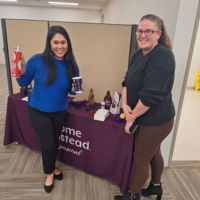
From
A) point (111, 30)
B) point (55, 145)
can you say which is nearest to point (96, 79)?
point (111, 30)

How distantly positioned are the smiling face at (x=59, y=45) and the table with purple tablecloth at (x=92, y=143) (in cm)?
58

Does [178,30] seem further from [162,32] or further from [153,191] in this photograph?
[153,191]

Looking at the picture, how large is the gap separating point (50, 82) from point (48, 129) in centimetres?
40

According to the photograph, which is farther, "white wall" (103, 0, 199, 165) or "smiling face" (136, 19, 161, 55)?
"white wall" (103, 0, 199, 165)

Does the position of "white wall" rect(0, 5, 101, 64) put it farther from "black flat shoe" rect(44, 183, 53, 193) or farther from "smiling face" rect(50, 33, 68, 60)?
"black flat shoe" rect(44, 183, 53, 193)

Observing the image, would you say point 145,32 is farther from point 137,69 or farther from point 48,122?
point 48,122

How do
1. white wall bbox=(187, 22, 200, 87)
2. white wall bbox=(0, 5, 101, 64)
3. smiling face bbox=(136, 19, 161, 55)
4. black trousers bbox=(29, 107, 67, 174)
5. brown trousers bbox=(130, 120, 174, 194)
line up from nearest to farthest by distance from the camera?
smiling face bbox=(136, 19, 161, 55) → brown trousers bbox=(130, 120, 174, 194) → black trousers bbox=(29, 107, 67, 174) → white wall bbox=(187, 22, 200, 87) → white wall bbox=(0, 5, 101, 64)

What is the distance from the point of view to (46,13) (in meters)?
8.21

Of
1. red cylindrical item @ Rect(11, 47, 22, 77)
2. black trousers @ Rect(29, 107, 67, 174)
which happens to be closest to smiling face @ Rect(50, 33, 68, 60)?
red cylindrical item @ Rect(11, 47, 22, 77)

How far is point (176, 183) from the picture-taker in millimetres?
1898

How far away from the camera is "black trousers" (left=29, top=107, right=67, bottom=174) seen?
1559mm

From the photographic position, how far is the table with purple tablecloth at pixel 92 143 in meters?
1.63

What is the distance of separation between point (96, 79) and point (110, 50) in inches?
14.4

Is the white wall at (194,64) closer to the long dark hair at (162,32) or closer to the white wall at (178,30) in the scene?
the white wall at (178,30)
